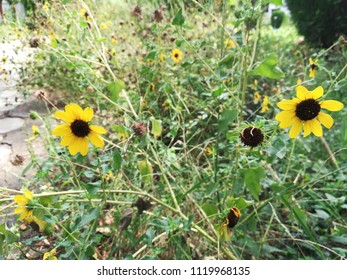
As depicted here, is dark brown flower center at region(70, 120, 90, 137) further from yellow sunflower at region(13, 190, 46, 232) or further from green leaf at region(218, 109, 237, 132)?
green leaf at region(218, 109, 237, 132)

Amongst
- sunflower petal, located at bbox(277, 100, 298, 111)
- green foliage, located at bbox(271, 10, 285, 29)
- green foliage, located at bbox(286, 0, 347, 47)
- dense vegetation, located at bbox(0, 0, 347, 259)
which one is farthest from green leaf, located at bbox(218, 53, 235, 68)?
green foliage, located at bbox(271, 10, 285, 29)

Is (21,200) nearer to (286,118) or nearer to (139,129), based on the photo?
(139,129)

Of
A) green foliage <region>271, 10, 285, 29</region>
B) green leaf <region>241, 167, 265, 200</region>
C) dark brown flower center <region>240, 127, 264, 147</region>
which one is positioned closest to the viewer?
dark brown flower center <region>240, 127, 264, 147</region>

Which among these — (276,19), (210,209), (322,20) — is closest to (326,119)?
(210,209)

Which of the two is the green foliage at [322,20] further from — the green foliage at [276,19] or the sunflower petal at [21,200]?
the sunflower petal at [21,200]

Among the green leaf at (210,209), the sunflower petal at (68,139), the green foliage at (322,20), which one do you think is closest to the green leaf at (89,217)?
the sunflower petal at (68,139)
